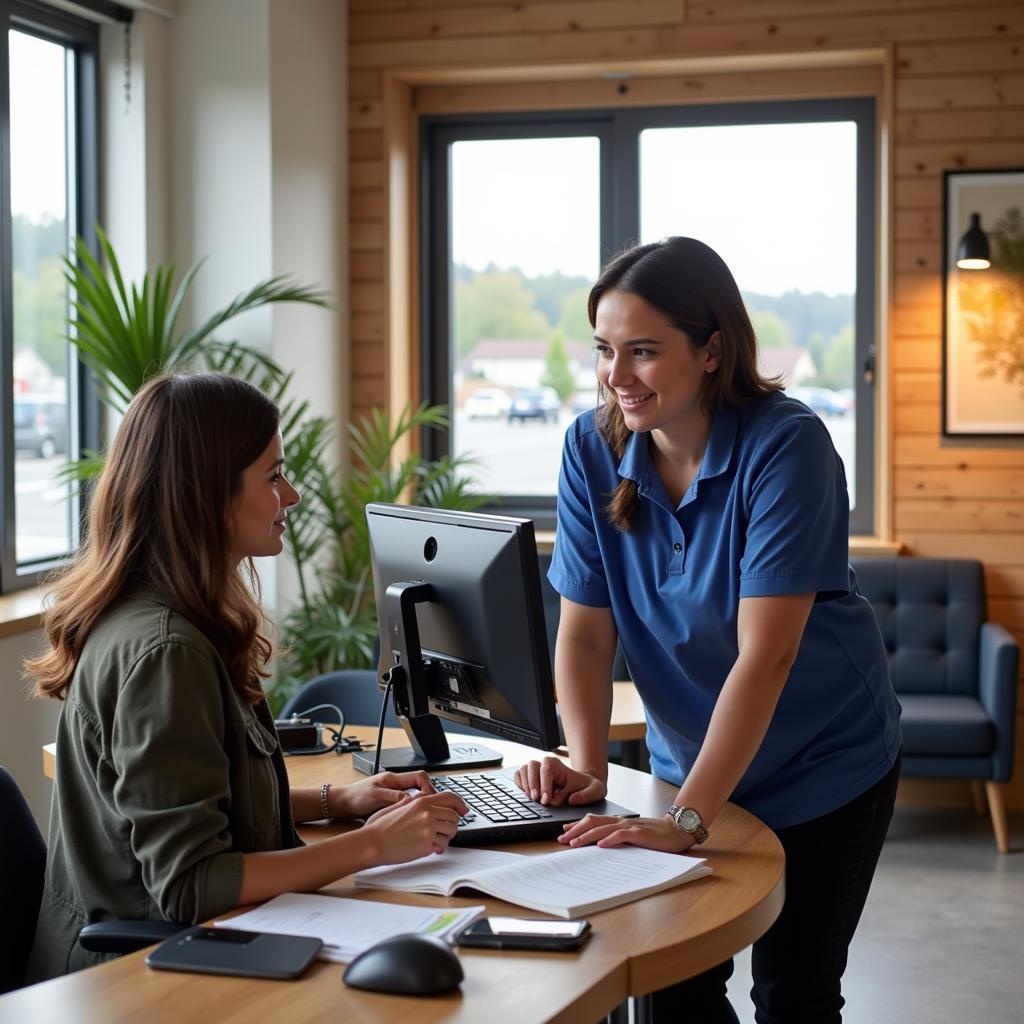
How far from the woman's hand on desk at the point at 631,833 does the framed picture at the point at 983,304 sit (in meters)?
3.56

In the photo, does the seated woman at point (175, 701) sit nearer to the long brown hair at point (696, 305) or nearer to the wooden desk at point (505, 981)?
the wooden desk at point (505, 981)

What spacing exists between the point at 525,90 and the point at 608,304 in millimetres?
3722

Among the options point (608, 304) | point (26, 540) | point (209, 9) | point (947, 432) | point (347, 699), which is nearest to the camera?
point (608, 304)

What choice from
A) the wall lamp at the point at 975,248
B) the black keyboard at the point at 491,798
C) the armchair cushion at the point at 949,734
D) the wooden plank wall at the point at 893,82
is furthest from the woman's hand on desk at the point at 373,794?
the wall lamp at the point at 975,248

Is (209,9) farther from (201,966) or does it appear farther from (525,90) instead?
(201,966)

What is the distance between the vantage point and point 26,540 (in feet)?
14.3

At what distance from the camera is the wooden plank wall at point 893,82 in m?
4.94

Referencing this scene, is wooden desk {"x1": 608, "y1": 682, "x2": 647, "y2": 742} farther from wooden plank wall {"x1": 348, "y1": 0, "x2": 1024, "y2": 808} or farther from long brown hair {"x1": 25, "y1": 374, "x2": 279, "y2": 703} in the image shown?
wooden plank wall {"x1": 348, "y1": 0, "x2": 1024, "y2": 808}

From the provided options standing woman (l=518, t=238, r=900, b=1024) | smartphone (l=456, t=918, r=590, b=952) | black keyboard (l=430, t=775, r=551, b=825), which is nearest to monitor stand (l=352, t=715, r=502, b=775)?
black keyboard (l=430, t=775, r=551, b=825)

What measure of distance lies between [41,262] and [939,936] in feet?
10.9

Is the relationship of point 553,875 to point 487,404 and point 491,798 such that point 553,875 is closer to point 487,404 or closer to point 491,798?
point 491,798

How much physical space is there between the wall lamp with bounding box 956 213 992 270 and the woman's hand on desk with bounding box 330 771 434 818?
356 centimetres

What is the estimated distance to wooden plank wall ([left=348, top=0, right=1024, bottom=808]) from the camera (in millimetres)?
4938

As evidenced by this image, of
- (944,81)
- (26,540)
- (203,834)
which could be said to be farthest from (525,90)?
(203,834)
